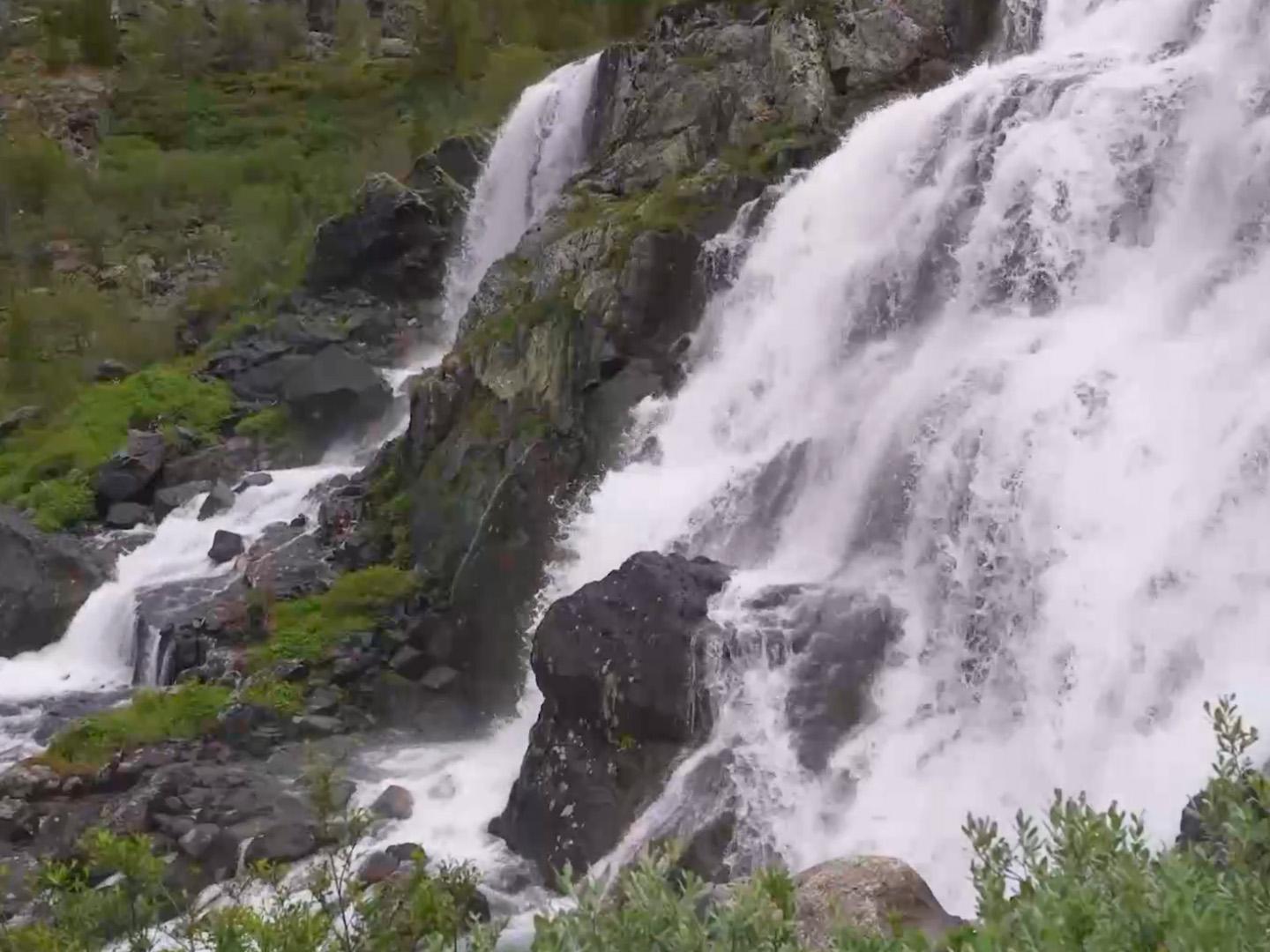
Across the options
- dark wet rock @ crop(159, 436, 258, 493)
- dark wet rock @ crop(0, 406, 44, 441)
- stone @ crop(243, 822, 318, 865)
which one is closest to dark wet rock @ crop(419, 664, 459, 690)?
stone @ crop(243, 822, 318, 865)

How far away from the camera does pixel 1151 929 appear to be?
4348mm

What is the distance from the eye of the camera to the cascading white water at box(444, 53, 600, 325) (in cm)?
3656

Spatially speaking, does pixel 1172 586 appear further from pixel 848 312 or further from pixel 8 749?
pixel 8 749

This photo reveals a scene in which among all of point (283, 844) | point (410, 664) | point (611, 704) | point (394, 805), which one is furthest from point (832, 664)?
point (410, 664)

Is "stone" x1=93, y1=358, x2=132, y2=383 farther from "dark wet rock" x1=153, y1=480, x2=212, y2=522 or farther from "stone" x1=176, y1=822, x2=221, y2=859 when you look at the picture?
"stone" x1=176, y1=822, x2=221, y2=859

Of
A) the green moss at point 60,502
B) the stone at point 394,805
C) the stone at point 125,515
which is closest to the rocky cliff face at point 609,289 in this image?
the stone at point 394,805

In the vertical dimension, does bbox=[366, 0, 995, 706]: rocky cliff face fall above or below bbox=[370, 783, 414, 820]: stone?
above

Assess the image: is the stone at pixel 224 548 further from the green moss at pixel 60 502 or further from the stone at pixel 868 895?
the stone at pixel 868 895

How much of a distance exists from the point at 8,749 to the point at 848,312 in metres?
15.7

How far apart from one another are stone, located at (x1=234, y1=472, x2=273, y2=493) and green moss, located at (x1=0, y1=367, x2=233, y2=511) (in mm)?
3909

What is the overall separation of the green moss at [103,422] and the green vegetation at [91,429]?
0.02 m

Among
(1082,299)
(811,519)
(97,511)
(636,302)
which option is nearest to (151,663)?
(97,511)

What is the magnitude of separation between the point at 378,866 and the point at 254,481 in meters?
16.3

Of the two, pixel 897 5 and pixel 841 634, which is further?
pixel 897 5
